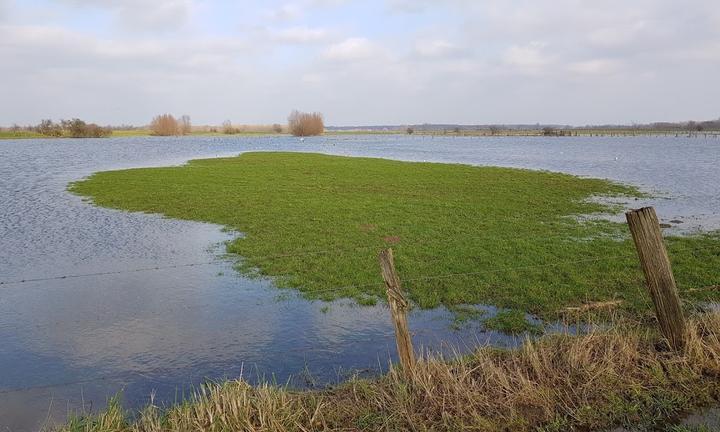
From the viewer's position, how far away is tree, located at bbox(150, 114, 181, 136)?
170000mm

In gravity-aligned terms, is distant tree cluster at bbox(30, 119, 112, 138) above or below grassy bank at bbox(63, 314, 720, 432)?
above

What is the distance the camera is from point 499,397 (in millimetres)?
5617

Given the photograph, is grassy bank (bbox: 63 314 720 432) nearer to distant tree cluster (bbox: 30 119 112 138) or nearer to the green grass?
the green grass

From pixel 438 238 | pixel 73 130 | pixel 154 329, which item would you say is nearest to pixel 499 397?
pixel 154 329

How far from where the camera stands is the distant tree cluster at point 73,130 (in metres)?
146

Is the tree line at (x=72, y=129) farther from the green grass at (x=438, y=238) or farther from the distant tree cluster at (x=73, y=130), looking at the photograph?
the green grass at (x=438, y=238)

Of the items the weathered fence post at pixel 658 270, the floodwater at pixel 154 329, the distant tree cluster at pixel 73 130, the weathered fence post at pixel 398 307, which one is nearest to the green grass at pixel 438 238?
the floodwater at pixel 154 329

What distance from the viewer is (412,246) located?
1481cm

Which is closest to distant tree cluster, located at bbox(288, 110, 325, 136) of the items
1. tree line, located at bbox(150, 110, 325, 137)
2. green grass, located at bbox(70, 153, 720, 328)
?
tree line, located at bbox(150, 110, 325, 137)

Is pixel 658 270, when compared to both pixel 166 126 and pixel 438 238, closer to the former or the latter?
pixel 438 238

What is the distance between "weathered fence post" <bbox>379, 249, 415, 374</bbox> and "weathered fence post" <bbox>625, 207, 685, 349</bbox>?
2.94 metres

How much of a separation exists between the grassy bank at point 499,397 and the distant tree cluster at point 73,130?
16167cm

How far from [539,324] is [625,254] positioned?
19.4 feet

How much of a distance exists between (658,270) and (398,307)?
3204 mm
